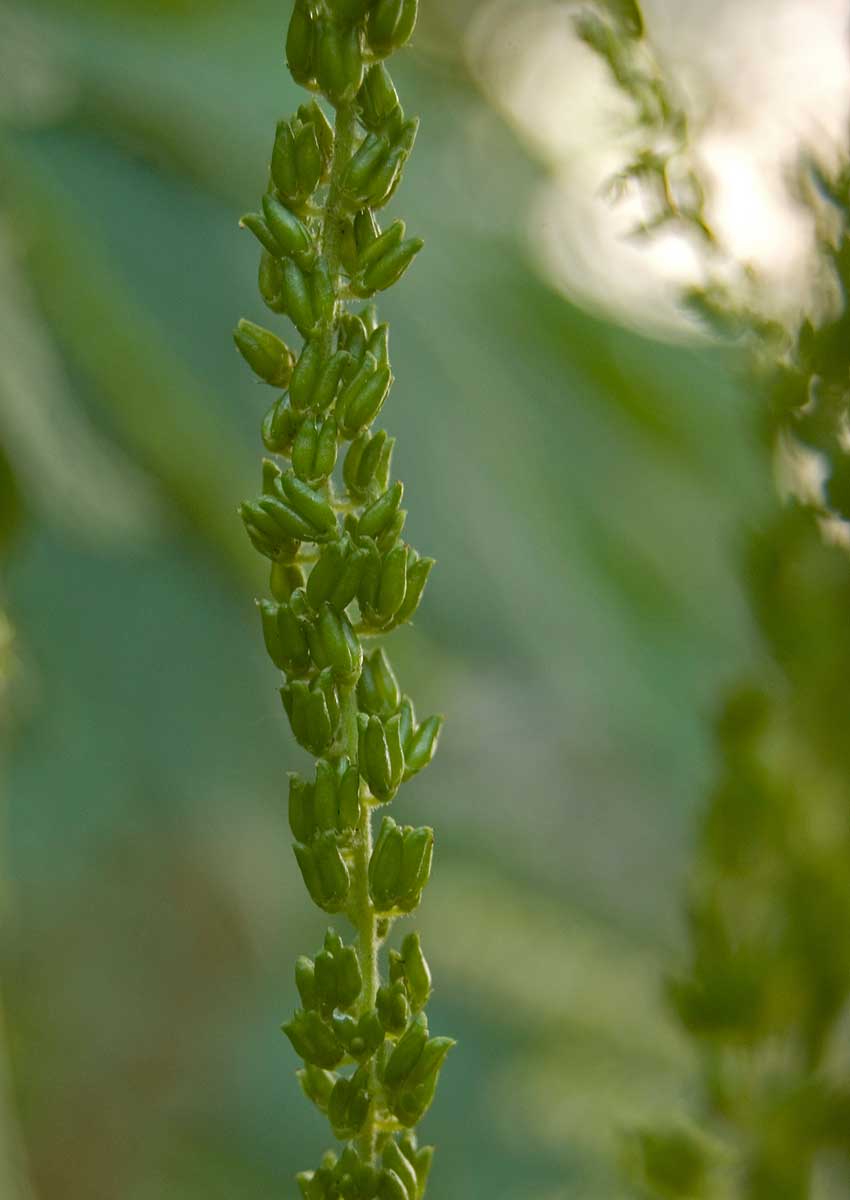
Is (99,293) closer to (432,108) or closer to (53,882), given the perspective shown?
(432,108)

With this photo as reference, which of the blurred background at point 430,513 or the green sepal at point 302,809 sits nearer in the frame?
the green sepal at point 302,809

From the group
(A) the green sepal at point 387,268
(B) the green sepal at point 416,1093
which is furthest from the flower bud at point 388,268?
(B) the green sepal at point 416,1093

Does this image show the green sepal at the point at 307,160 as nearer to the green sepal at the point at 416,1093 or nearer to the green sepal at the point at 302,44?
the green sepal at the point at 302,44

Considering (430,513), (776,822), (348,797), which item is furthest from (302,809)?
(430,513)

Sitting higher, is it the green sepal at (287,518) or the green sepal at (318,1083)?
the green sepal at (287,518)

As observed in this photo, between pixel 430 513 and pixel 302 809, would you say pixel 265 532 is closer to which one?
pixel 302 809

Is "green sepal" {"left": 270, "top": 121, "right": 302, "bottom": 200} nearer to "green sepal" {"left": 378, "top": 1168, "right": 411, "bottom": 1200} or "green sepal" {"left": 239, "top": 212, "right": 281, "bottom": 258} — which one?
"green sepal" {"left": 239, "top": 212, "right": 281, "bottom": 258}
